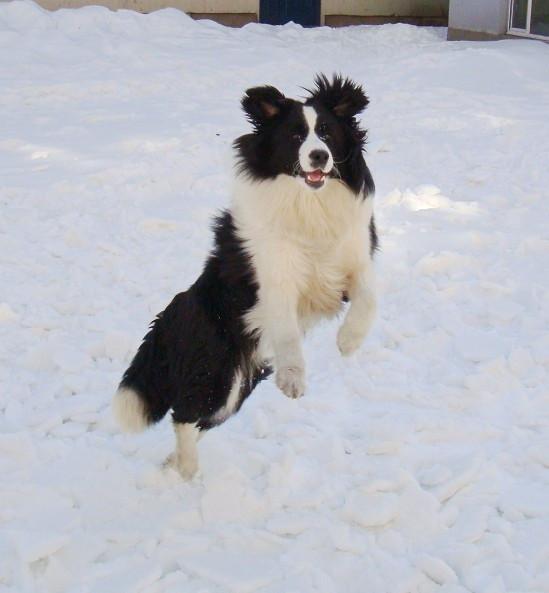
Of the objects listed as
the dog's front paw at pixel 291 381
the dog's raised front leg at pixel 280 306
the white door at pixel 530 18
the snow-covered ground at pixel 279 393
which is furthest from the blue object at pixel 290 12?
the dog's front paw at pixel 291 381

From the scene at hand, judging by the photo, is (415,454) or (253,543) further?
(415,454)

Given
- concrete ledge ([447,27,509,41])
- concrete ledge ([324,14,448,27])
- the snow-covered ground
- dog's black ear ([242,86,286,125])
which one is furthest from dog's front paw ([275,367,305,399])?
concrete ledge ([324,14,448,27])

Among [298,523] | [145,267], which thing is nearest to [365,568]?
[298,523]

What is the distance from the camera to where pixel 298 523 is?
375 cm

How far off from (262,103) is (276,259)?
0.69 meters

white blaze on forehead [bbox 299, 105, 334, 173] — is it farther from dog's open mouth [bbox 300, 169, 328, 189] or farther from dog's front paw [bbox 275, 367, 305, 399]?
dog's front paw [bbox 275, 367, 305, 399]

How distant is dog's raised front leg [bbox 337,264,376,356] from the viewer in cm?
394

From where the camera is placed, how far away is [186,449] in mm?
4180

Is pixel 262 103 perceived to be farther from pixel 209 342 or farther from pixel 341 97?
pixel 209 342

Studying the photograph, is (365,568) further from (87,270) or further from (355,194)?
(87,270)

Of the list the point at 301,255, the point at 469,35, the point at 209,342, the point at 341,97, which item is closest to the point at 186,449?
the point at 209,342

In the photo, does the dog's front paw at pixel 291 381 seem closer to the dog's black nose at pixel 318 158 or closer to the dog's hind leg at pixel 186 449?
the dog's hind leg at pixel 186 449

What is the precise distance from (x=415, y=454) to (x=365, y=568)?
37.4 inches

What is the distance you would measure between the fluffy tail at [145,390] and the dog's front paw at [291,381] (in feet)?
2.26
